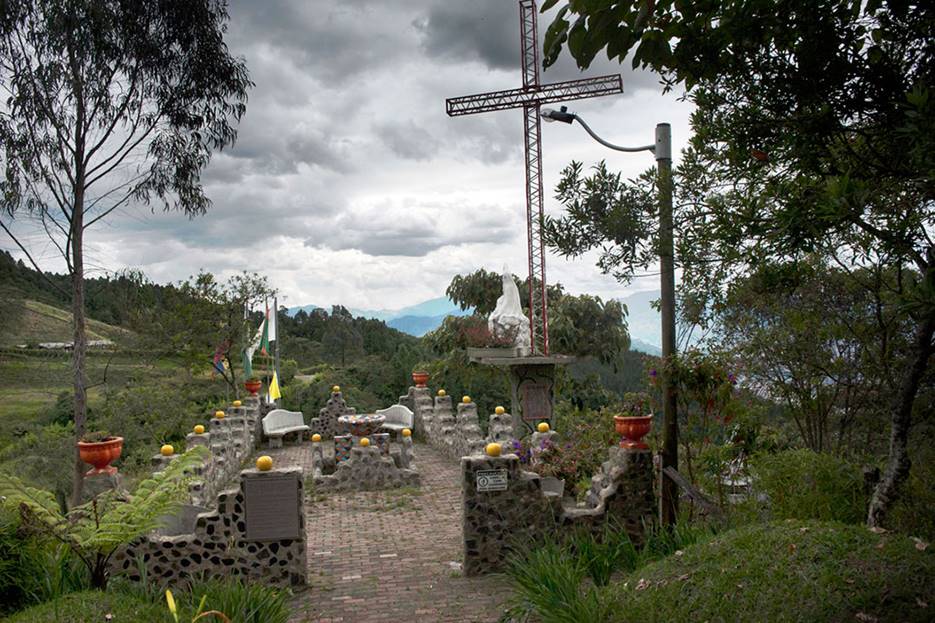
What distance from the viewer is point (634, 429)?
7.92 metres

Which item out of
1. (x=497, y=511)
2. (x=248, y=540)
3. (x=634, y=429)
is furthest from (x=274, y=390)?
(x=634, y=429)

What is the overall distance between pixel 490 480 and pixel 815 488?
317cm

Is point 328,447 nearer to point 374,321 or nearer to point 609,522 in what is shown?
point 609,522

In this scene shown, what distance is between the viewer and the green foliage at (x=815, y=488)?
636 centimetres

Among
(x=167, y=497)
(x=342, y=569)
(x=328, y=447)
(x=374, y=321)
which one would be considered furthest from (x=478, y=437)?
(x=374, y=321)

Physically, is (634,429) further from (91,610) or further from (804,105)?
(91,610)

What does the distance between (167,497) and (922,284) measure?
6138mm

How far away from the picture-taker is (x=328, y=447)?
17172 mm

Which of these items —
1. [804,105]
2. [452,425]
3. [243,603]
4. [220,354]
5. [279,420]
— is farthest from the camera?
[220,354]

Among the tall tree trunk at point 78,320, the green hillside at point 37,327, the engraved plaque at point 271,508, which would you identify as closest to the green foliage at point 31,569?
the engraved plaque at point 271,508

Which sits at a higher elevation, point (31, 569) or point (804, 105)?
point (804, 105)

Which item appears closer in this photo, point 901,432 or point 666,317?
point 901,432

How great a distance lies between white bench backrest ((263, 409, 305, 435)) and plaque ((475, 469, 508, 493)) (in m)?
11.2

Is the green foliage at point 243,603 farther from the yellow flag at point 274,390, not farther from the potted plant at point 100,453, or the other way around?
the yellow flag at point 274,390
